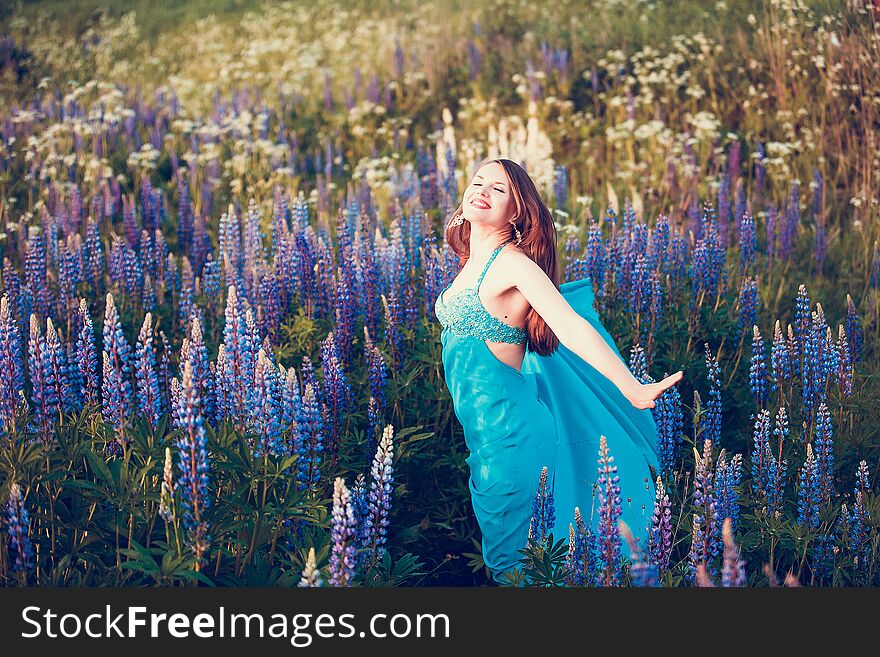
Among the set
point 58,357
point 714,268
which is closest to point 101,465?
point 58,357

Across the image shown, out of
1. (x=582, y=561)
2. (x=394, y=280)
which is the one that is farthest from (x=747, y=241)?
(x=582, y=561)

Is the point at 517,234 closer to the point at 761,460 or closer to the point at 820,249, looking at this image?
the point at 761,460

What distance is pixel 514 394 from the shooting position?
354 cm

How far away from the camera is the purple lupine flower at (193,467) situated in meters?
2.52

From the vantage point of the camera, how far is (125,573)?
278 cm

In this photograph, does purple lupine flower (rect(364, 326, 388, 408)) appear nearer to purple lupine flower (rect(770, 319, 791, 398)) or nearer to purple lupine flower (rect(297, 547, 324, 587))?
purple lupine flower (rect(297, 547, 324, 587))

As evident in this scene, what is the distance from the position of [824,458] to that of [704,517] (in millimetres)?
796

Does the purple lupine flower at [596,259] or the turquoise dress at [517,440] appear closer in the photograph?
the turquoise dress at [517,440]

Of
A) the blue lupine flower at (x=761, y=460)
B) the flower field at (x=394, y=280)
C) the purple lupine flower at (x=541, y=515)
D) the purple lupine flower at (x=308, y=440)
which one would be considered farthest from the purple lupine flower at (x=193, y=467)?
the blue lupine flower at (x=761, y=460)

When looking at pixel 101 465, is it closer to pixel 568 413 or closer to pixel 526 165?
pixel 568 413

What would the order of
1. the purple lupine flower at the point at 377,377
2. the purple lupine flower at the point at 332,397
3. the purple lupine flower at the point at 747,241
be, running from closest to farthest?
the purple lupine flower at the point at 332,397, the purple lupine flower at the point at 377,377, the purple lupine flower at the point at 747,241

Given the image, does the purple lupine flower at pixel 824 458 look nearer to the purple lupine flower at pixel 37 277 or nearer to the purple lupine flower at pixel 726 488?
the purple lupine flower at pixel 726 488

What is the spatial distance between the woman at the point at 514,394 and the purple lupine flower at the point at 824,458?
0.59 m

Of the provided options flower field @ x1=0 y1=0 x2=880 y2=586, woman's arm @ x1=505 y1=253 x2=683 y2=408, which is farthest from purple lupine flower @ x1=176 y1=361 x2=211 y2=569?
woman's arm @ x1=505 y1=253 x2=683 y2=408
